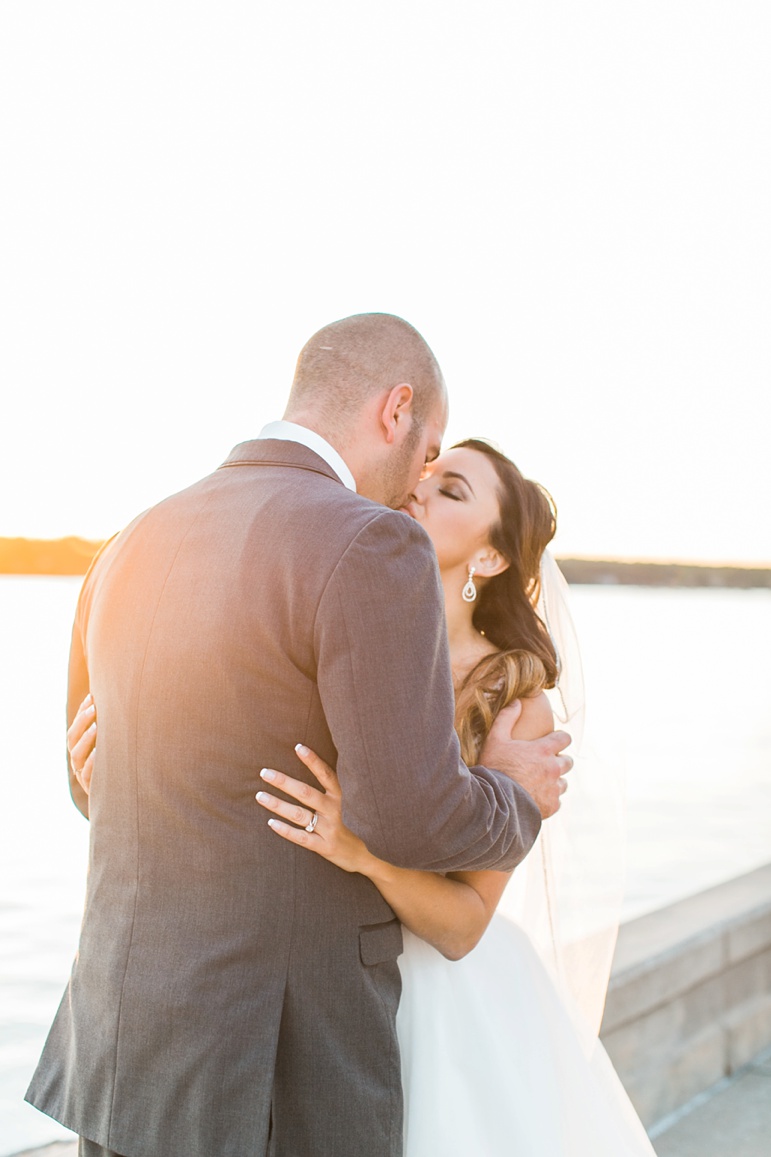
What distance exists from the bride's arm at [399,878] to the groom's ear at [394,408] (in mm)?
557

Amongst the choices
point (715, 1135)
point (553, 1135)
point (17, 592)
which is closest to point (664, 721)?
point (715, 1135)

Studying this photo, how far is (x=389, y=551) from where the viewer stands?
1545mm

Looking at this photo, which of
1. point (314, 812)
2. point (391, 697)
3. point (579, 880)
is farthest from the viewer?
point (579, 880)

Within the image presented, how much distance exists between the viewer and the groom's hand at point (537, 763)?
2174 millimetres

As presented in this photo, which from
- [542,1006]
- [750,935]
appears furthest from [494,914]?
[750,935]

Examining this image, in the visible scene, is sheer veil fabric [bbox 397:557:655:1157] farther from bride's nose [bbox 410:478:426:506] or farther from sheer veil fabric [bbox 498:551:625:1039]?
bride's nose [bbox 410:478:426:506]

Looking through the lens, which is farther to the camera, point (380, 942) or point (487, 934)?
point (487, 934)

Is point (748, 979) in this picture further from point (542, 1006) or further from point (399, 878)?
point (399, 878)

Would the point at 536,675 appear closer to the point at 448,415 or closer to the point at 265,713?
the point at 448,415

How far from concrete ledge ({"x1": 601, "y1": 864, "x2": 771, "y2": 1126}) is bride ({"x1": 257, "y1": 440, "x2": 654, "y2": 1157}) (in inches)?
17.6

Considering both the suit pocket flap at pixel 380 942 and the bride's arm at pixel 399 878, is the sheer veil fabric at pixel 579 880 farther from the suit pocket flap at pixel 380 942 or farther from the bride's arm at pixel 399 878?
the suit pocket flap at pixel 380 942

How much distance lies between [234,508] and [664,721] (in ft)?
45.9

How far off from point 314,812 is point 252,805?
87 mm

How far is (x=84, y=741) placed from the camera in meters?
1.88
